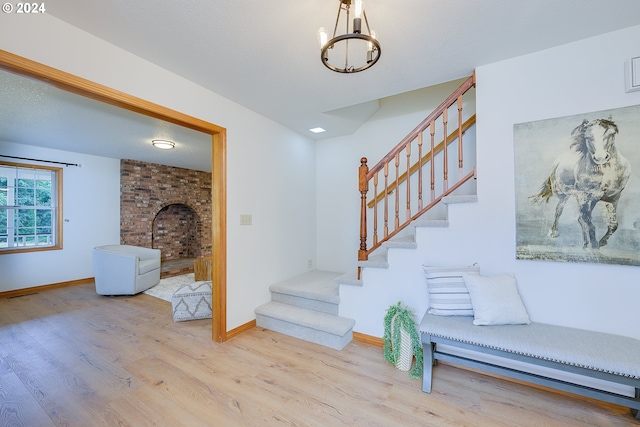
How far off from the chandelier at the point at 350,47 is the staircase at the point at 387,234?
85cm

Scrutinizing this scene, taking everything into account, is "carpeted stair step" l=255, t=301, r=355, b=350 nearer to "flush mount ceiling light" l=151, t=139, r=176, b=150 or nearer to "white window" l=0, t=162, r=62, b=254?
"flush mount ceiling light" l=151, t=139, r=176, b=150

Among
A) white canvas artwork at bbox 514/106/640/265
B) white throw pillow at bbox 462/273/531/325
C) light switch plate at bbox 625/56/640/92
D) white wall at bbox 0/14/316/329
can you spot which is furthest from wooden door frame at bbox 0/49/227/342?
light switch plate at bbox 625/56/640/92

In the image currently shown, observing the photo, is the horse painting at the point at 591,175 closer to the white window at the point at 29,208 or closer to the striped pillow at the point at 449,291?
the striped pillow at the point at 449,291

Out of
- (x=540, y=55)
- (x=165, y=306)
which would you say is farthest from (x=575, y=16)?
(x=165, y=306)

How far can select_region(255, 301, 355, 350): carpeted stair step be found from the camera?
247 cm

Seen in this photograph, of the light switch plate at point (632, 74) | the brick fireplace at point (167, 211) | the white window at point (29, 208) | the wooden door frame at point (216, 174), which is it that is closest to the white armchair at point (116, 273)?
the brick fireplace at point (167, 211)

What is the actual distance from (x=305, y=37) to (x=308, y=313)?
2543mm

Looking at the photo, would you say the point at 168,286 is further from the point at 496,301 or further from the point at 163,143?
the point at 496,301

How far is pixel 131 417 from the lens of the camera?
162 centimetres

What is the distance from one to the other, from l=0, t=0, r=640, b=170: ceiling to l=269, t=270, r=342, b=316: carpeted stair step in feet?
6.83

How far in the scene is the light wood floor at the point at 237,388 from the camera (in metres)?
1.61

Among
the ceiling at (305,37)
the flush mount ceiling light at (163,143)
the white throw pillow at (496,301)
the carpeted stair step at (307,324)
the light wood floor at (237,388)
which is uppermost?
the ceiling at (305,37)

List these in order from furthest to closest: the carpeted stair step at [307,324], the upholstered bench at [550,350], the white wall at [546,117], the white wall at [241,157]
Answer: the carpeted stair step at [307,324]
the white wall at [546,117]
the white wall at [241,157]
the upholstered bench at [550,350]

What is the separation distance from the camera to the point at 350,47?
186 centimetres
